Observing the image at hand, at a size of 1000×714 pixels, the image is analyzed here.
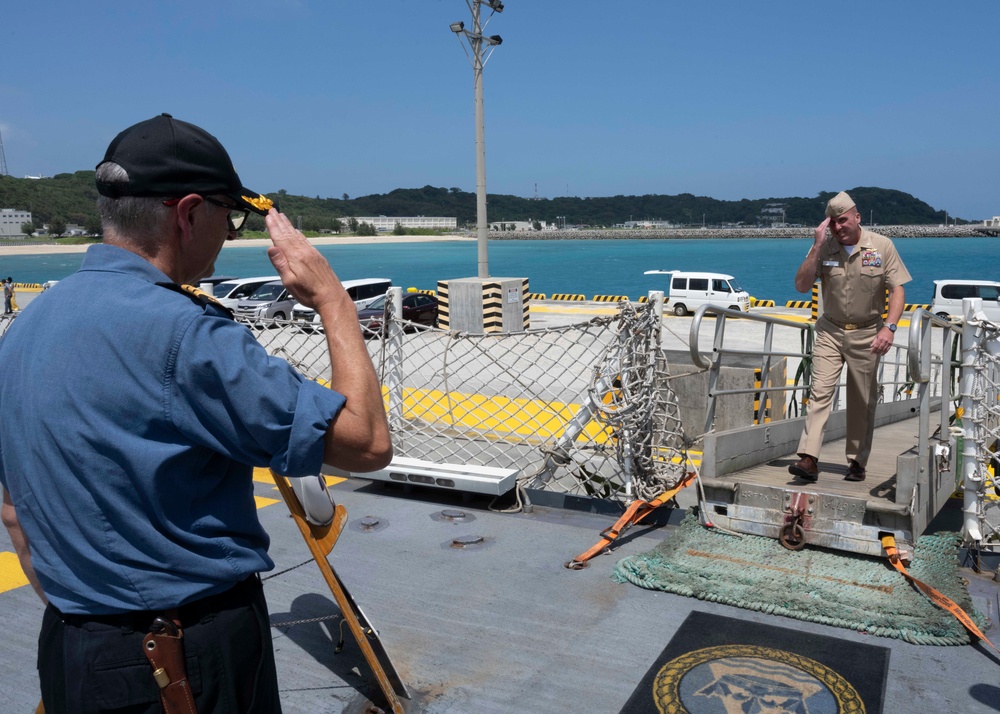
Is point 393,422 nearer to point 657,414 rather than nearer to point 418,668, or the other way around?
point 657,414

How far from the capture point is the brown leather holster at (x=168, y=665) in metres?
1.33

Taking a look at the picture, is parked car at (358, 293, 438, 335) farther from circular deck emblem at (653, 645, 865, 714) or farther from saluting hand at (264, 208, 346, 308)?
saluting hand at (264, 208, 346, 308)

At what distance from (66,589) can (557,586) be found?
267cm

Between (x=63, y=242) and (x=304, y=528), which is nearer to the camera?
(x=304, y=528)


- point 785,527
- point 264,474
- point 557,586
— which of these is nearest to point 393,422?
Result: point 264,474

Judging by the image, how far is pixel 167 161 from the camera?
4.51 ft

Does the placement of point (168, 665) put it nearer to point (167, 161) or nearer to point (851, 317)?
point (167, 161)

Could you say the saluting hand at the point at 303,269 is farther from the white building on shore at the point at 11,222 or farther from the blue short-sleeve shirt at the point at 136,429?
the white building on shore at the point at 11,222

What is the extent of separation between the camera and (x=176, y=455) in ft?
4.27

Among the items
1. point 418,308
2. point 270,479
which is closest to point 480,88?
point 418,308

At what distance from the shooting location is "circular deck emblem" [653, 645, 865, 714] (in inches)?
109

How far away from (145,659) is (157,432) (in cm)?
38

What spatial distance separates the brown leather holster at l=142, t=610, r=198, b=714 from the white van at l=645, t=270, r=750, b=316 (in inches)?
979

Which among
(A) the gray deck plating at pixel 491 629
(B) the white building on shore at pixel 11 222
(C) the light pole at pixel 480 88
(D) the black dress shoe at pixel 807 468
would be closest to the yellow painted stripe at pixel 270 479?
(A) the gray deck plating at pixel 491 629
